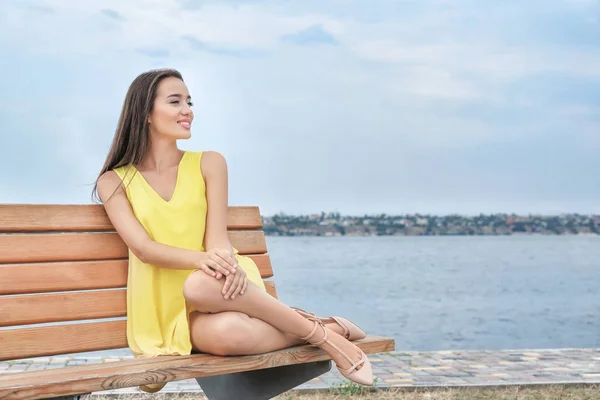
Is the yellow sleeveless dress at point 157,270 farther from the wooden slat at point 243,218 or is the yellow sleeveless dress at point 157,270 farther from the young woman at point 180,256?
the wooden slat at point 243,218

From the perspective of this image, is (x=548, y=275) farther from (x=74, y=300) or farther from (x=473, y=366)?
(x=74, y=300)

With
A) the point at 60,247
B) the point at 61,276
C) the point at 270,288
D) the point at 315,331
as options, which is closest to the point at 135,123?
the point at 60,247

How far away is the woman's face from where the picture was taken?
355 cm

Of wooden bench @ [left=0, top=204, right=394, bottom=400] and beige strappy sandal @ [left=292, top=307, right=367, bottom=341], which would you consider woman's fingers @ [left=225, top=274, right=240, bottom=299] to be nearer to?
wooden bench @ [left=0, top=204, right=394, bottom=400]

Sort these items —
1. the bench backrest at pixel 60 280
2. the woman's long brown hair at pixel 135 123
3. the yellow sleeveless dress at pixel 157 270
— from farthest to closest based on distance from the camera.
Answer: the woman's long brown hair at pixel 135 123
the yellow sleeveless dress at pixel 157 270
the bench backrest at pixel 60 280

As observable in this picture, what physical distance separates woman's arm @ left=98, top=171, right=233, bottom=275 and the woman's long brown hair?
86 millimetres

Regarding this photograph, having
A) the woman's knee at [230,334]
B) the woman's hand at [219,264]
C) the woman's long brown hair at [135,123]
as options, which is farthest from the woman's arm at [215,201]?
the woman's knee at [230,334]

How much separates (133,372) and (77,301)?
809 millimetres

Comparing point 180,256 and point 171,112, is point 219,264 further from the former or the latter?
point 171,112

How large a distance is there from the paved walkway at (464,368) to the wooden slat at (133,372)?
2.11 metres

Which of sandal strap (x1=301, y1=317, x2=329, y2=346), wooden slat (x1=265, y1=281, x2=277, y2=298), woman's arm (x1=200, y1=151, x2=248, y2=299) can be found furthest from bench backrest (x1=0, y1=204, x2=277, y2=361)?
sandal strap (x1=301, y1=317, x2=329, y2=346)

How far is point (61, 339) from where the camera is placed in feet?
11.1

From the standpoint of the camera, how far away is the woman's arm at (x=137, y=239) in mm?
3314

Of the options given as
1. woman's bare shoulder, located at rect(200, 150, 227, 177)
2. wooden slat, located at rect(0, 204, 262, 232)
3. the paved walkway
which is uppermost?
woman's bare shoulder, located at rect(200, 150, 227, 177)
